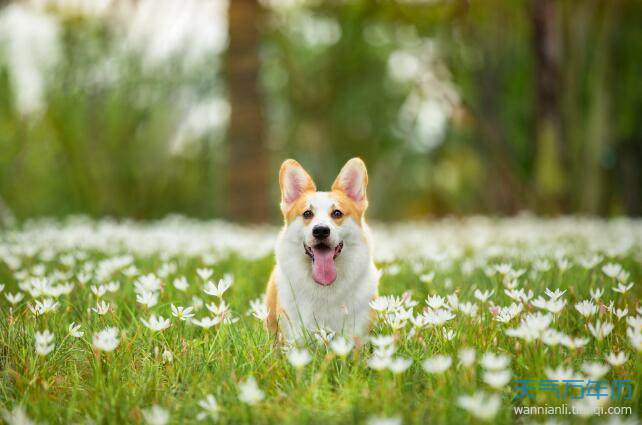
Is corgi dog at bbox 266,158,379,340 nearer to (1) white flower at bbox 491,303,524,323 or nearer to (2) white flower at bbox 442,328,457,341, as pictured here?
(2) white flower at bbox 442,328,457,341

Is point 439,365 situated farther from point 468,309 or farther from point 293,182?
point 293,182

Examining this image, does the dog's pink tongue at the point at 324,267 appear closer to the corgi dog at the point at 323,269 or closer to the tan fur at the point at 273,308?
the corgi dog at the point at 323,269

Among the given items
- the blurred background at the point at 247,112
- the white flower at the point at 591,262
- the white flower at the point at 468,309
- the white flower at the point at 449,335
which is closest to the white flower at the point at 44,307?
the white flower at the point at 449,335

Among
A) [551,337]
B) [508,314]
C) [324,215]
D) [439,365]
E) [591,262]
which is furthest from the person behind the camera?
[591,262]

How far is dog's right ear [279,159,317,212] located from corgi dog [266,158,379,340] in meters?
0.02

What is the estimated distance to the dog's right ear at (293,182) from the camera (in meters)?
3.43

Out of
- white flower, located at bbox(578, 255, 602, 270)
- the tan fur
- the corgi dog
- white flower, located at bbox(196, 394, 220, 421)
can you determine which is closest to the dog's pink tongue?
the corgi dog

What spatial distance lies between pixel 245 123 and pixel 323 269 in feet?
21.8

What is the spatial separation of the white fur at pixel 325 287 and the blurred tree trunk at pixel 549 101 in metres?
6.80

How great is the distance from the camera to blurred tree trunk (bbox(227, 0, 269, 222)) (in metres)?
9.06

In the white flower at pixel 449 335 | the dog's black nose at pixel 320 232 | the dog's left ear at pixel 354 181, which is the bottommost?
the white flower at pixel 449 335

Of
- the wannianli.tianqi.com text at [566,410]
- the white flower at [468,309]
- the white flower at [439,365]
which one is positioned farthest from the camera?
the white flower at [468,309]

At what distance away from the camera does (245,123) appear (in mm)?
9156

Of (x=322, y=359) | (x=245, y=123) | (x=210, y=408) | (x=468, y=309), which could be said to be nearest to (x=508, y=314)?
(x=468, y=309)
